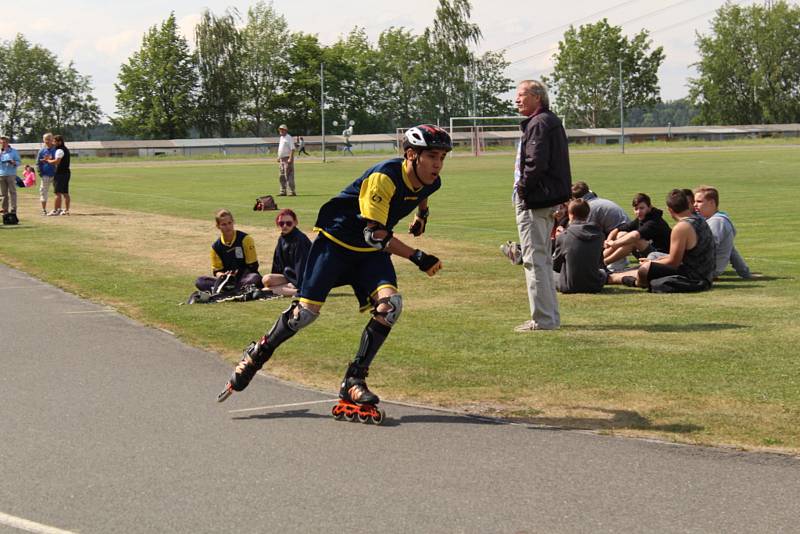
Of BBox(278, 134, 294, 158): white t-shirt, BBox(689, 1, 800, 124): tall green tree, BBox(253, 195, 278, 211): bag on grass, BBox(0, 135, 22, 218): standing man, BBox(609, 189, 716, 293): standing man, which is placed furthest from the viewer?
BBox(689, 1, 800, 124): tall green tree

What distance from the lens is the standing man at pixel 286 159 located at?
33750mm

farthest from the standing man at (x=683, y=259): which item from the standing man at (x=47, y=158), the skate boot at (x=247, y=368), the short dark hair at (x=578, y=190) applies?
the standing man at (x=47, y=158)

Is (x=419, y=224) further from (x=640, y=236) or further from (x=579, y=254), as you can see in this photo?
(x=640, y=236)

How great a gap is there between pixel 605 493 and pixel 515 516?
1.90ft

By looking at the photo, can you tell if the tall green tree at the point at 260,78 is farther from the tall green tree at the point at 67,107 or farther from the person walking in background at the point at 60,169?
the person walking in background at the point at 60,169

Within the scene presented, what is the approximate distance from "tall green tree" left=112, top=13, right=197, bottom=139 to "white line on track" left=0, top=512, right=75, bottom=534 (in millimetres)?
121875

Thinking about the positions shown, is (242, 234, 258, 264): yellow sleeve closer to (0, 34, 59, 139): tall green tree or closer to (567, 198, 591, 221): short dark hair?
(567, 198, 591, 221): short dark hair

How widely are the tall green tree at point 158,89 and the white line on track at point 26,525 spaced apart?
400 ft

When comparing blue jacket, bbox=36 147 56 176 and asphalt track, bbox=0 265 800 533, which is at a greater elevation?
blue jacket, bbox=36 147 56 176

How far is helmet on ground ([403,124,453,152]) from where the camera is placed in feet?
23.3

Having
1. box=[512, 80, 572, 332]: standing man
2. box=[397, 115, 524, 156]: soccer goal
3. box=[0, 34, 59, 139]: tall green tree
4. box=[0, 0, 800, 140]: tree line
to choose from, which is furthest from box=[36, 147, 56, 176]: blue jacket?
box=[0, 34, 59, 139]: tall green tree

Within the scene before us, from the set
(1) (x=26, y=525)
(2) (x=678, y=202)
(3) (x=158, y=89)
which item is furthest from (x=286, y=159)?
(3) (x=158, y=89)

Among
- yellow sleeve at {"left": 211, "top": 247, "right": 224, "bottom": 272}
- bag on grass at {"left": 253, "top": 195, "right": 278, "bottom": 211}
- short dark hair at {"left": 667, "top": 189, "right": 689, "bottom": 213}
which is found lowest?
yellow sleeve at {"left": 211, "top": 247, "right": 224, "bottom": 272}

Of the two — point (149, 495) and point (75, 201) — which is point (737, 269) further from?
point (75, 201)
